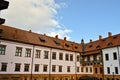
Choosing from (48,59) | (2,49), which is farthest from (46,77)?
(2,49)

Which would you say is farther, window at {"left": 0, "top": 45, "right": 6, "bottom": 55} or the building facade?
the building facade

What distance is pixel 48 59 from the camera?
32031 mm

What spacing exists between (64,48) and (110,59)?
1227 cm

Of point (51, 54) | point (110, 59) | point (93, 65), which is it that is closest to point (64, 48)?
point (51, 54)

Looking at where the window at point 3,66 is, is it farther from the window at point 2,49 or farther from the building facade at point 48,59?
the window at point 2,49

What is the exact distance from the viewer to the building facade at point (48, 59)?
25844mm

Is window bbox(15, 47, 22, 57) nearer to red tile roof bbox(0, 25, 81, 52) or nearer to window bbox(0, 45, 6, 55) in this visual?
red tile roof bbox(0, 25, 81, 52)

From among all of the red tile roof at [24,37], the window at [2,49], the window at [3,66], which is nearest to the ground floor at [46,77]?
the window at [3,66]

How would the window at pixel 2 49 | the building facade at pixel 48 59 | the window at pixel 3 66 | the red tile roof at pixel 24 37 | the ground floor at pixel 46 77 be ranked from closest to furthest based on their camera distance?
the window at pixel 3 66, the window at pixel 2 49, the ground floor at pixel 46 77, the building facade at pixel 48 59, the red tile roof at pixel 24 37

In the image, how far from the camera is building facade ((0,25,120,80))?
1017 inches

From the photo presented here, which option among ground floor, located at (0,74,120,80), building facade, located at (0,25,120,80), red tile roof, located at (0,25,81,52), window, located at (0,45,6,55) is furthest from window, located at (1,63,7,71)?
red tile roof, located at (0,25,81,52)

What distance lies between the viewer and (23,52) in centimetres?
2788

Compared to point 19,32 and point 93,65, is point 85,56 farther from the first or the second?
point 19,32

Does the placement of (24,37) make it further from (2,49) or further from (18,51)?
(2,49)
